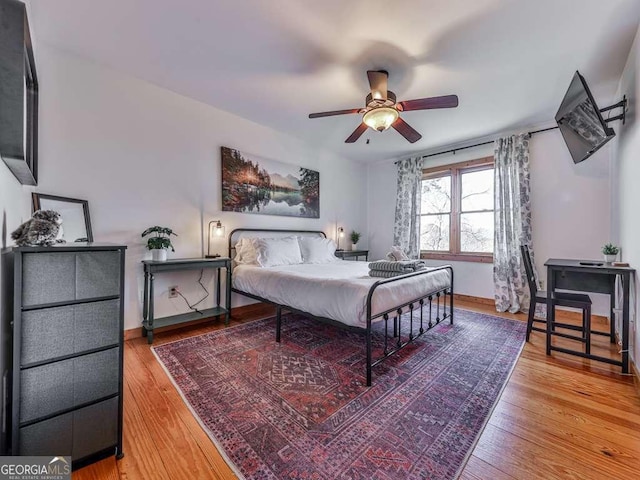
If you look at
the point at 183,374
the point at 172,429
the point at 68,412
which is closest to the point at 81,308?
the point at 68,412

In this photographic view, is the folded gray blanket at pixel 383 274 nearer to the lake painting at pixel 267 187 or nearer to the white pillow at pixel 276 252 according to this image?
the white pillow at pixel 276 252

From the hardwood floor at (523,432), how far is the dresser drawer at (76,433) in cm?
10

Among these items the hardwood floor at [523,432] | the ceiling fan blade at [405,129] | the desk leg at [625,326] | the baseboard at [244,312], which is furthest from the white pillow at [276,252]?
the desk leg at [625,326]

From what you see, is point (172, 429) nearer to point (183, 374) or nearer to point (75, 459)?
point (75, 459)

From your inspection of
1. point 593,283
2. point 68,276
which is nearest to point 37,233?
point 68,276

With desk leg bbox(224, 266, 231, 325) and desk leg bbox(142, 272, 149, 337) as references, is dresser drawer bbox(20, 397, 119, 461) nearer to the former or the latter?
desk leg bbox(142, 272, 149, 337)

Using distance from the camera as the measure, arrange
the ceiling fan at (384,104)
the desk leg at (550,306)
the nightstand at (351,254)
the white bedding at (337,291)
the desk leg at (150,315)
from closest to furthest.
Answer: the white bedding at (337,291) < the ceiling fan at (384,104) < the desk leg at (550,306) < the desk leg at (150,315) < the nightstand at (351,254)

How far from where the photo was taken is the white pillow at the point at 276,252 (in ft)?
11.4

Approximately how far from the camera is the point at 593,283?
2.48 meters

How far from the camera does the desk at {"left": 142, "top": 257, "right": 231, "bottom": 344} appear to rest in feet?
9.00

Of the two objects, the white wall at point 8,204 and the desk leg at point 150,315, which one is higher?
the white wall at point 8,204

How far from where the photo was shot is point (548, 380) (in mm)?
2062

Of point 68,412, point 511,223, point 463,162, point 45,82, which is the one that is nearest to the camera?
point 68,412

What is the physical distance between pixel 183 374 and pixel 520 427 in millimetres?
2331
